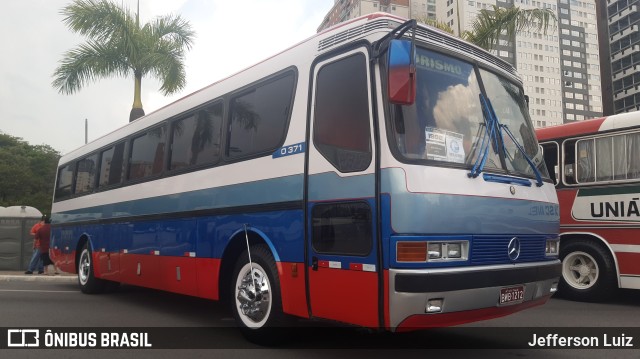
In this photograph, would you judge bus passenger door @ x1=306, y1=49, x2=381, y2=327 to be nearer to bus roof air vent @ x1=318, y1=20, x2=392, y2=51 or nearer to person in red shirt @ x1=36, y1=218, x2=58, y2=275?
bus roof air vent @ x1=318, y1=20, x2=392, y2=51

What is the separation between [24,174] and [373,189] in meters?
57.7

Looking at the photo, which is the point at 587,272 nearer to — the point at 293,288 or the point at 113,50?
the point at 293,288

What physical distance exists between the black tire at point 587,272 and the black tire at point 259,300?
20.0 ft

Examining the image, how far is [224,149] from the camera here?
22.5ft

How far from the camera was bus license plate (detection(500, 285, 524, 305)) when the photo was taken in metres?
4.94

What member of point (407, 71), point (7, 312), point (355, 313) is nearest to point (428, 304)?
point (355, 313)

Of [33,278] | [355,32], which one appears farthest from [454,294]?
[33,278]

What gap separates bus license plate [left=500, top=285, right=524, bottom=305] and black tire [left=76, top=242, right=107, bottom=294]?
8.38 metres

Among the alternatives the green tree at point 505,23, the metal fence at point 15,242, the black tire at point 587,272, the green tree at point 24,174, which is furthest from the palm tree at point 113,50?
the green tree at point 24,174

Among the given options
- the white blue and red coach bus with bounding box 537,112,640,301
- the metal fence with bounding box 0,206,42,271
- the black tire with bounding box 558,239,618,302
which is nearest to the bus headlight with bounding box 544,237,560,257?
the white blue and red coach bus with bounding box 537,112,640,301

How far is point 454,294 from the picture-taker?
455 cm

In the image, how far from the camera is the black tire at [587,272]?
30.0ft

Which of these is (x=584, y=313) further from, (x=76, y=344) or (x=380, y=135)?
(x=76, y=344)

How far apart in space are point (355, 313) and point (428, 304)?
0.64 meters
